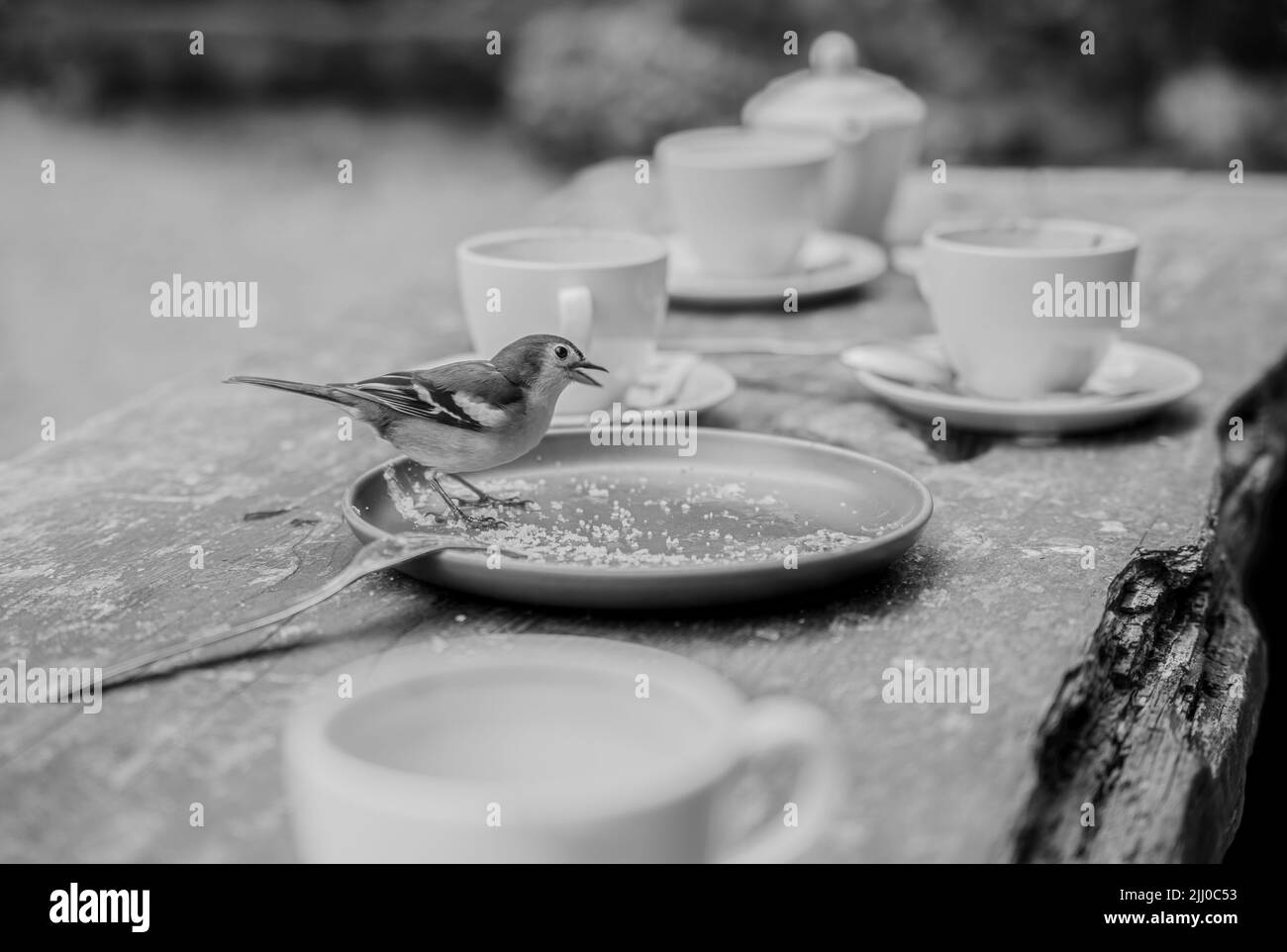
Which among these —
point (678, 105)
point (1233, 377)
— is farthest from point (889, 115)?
point (678, 105)

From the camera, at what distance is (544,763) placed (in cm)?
72

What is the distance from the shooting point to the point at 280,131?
9312 mm

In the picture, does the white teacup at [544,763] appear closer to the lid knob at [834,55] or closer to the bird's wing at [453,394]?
the bird's wing at [453,394]

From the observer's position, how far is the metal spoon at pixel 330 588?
948mm

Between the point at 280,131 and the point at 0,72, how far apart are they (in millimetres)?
2181

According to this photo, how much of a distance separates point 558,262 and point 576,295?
152 mm

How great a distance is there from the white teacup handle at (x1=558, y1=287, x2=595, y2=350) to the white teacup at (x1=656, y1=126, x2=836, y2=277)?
2.06ft

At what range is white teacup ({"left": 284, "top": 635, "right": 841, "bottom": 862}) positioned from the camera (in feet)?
2.01

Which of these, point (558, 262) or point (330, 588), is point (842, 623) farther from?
point (558, 262)

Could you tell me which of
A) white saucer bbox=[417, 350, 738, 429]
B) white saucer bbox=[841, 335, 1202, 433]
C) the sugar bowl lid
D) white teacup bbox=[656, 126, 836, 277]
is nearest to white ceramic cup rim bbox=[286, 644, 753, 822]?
white saucer bbox=[417, 350, 738, 429]

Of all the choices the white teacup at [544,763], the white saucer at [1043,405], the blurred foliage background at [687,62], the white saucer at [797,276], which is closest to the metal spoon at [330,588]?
Result: the white teacup at [544,763]

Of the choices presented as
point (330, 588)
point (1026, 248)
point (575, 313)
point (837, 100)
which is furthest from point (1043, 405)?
point (837, 100)

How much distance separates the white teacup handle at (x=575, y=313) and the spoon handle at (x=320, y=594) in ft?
1.49
